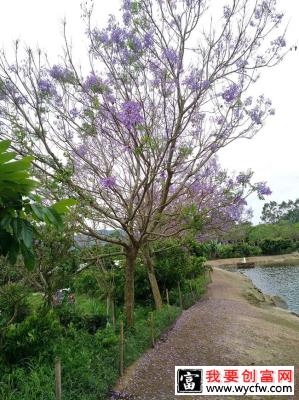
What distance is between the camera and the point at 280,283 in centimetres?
2506

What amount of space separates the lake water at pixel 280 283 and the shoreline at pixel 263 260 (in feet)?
11.2

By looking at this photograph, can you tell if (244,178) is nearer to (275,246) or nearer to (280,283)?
(280,283)

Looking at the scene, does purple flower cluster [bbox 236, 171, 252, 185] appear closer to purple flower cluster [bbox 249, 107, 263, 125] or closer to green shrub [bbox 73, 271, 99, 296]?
purple flower cluster [bbox 249, 107, 263, 125]

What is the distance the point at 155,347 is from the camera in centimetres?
744

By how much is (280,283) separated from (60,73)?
22594mm

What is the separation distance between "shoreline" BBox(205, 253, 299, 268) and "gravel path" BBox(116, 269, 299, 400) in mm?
26229

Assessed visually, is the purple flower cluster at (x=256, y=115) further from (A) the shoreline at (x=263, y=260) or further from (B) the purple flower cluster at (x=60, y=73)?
(A) the shoreline at (x=263, y=260)

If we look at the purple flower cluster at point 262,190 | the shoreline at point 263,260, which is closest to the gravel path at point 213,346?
the purple flower cluster at point 262,190

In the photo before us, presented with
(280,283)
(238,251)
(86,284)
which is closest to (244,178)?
(86,284)

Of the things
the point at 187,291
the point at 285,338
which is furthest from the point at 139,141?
the point at 187,291

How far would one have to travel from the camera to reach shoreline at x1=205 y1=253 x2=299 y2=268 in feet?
123

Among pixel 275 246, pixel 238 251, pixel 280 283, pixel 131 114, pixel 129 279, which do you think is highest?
pixel 131 114

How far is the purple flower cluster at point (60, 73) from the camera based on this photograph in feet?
21.4

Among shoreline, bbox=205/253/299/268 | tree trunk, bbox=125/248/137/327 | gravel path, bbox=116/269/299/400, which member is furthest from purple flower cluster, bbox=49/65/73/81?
shoreline, bbox=205/253/299/268
